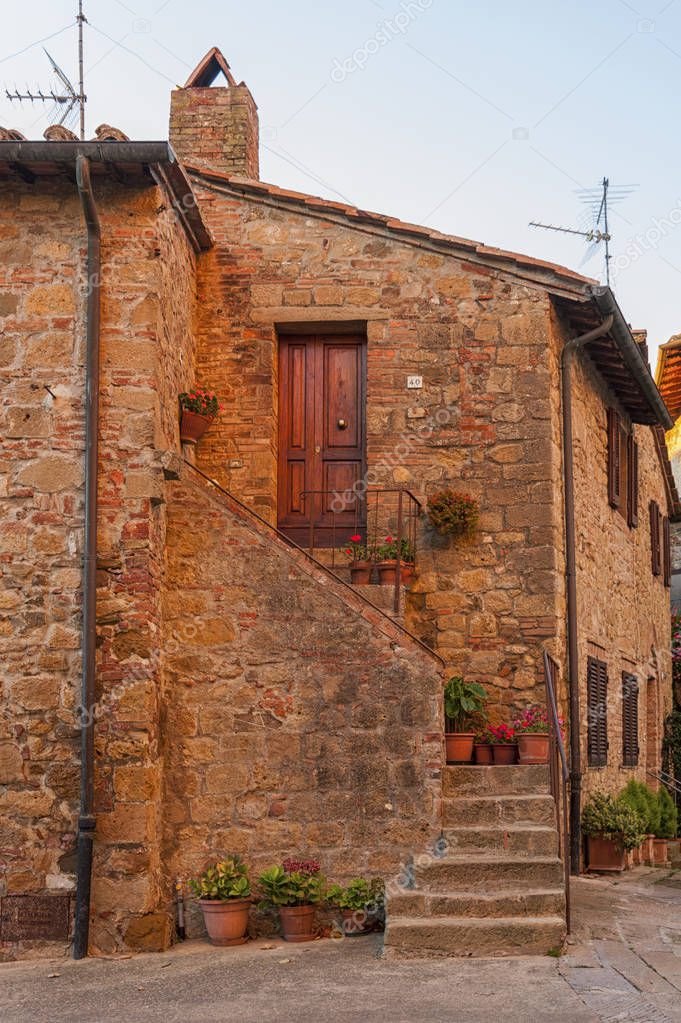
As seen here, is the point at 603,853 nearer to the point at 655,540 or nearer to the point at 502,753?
the point at 502,753

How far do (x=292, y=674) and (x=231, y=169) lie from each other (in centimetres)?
558

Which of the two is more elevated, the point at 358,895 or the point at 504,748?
the point at 504,748

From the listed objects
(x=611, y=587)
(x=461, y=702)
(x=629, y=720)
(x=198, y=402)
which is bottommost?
(x=629, y=720)

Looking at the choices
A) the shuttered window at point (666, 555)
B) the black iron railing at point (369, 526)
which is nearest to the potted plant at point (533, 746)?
the black iron railing at point (369, 526)

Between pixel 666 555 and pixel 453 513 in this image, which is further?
pixel 666 555

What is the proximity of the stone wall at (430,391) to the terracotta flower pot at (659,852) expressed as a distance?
14.1ft

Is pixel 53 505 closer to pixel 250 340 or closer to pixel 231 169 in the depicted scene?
pixel 250 340

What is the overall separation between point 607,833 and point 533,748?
2283 mm

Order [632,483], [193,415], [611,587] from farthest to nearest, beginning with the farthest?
1. [632,483]
2. [611,587]
3. [193,415]

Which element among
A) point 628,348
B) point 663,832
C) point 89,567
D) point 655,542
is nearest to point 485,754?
point 89,567

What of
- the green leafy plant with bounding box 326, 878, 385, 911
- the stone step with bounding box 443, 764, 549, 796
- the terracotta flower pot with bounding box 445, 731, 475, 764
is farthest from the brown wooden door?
the green leafy plant with bounding box 326, 878, 385, 911

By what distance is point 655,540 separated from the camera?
1645 centimetres

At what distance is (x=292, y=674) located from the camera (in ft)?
28.7

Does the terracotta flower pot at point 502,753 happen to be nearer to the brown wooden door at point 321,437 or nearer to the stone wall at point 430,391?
the stone wall at point 430,391
